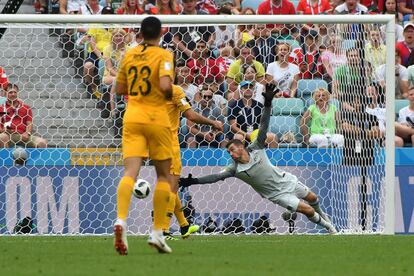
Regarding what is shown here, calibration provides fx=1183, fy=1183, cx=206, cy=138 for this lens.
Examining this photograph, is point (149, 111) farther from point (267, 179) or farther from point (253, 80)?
point (253, 80)

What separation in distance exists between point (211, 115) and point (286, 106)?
108 centimetres

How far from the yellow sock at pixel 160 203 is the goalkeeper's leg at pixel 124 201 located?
37 cm

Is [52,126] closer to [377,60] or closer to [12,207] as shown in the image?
[12,207]

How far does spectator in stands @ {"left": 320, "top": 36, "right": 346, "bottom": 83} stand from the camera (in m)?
16.8

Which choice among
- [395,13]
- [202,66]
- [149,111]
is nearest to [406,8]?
[395,13]

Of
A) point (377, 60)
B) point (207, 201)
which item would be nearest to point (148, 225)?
point (207, 201)

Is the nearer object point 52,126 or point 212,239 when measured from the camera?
point 212,239

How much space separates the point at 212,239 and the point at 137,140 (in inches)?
136

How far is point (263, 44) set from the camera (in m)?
16.9

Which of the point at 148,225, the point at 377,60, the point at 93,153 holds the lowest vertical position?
the point at 148,225

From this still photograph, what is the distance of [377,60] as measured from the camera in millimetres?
16766

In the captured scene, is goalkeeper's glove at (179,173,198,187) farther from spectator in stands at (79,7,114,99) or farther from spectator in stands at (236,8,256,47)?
spectator in stands at (236,8,256,47)

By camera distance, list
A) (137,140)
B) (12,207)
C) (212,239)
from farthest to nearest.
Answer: (12,207)
(212,239)
(137,140)

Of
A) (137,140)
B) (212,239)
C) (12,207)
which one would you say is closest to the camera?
(137,140)
